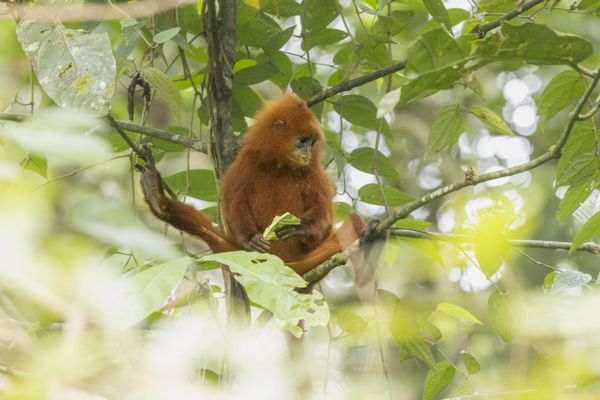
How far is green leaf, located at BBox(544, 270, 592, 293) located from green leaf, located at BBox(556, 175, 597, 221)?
0.80ft

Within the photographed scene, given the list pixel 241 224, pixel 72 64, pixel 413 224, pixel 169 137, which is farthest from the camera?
pixel 241 224

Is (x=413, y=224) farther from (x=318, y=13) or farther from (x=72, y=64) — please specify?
(x=72, y=64)

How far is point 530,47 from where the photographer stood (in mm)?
1383

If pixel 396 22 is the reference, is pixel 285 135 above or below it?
below

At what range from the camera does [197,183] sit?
10.8ft

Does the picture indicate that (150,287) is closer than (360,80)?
Yes

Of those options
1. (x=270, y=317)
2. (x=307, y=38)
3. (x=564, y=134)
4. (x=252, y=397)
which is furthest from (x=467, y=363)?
(x=252, y=397)

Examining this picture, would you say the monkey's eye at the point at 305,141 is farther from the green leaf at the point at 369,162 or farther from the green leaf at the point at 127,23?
the green leaf at the point at 127,23

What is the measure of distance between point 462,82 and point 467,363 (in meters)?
1.17

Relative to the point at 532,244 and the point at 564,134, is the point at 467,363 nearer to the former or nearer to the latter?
the point at 532,244

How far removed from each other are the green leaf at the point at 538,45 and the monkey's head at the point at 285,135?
2.38 metres

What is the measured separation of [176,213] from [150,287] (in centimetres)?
201

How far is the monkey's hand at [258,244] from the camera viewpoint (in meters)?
3.49

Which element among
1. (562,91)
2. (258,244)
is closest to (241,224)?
(258,244)
